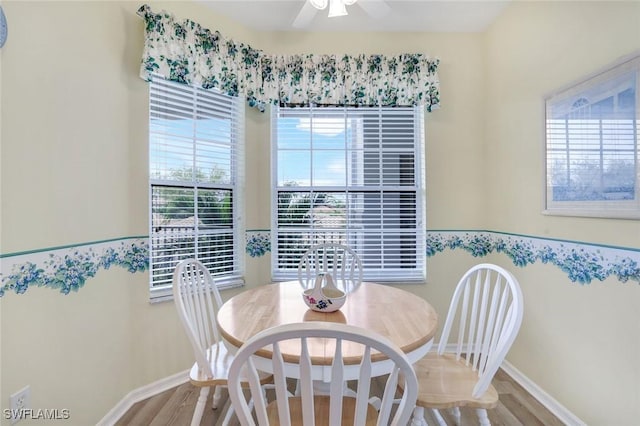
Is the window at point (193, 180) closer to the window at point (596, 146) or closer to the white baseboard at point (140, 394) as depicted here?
the white baseboard at point (140, 394)

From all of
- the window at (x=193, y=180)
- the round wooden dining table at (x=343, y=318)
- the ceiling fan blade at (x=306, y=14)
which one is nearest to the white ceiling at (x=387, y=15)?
the ceiling fan blade at (x=306, y=14)

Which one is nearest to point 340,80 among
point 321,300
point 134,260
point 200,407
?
point 321,300

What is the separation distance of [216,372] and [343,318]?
0.63 meters

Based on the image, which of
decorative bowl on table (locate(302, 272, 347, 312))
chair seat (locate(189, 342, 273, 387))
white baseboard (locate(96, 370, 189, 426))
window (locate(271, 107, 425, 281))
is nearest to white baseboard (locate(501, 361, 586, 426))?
window (locate(271, 107, 425, 281))

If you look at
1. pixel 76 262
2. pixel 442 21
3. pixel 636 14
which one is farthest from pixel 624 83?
pixel 76 262

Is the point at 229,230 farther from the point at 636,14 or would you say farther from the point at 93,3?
the point at 636,14

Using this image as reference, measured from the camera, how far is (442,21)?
2.38 meters

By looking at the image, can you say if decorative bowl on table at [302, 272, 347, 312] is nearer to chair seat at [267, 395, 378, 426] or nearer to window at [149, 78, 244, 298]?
chair seat at [267, 395, 378, 426]

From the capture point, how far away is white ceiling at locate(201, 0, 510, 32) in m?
2.18

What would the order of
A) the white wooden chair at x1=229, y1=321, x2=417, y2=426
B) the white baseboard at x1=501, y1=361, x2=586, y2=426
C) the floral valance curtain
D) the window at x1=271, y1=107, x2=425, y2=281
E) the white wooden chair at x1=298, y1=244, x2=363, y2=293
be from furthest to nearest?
the window at x1=271, y1=107, x2=425, y2=281 < the floral valance curtain < the white wooden chair at x1=298, y1=244, x2=363, y2=293 < the white baseboard at x1=501, y1=361, x2=586, y2=426 < the white wooden chair at x1=229, y1=321, x2=417, y2=426

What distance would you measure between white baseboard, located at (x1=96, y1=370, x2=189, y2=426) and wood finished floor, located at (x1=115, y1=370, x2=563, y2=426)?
0.10ft

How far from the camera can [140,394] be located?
1896 mm

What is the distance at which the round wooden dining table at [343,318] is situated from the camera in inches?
38.6

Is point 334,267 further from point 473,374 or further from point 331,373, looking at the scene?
point 331,373
